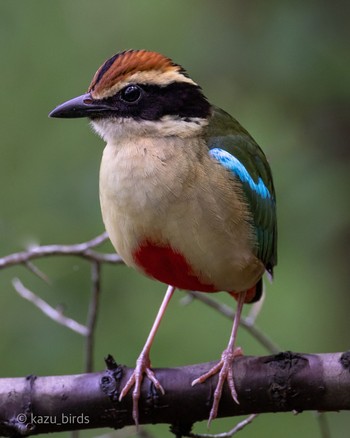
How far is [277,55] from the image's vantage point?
5.52m

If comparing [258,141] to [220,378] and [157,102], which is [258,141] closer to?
[157,102]

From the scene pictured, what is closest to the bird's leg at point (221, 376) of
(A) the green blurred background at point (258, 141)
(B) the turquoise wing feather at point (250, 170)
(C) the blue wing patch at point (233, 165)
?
(B) the turquoise wing feather at point (250, 170)

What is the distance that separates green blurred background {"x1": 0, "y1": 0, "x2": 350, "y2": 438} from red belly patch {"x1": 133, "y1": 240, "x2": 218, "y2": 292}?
947mm

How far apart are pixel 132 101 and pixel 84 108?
0.72 ft

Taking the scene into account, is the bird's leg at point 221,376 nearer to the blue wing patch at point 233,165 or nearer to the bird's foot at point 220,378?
the bird's foot at point 220,378

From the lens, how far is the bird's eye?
417 centimetres

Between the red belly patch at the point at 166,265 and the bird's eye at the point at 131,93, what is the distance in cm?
66

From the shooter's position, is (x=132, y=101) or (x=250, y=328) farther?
(x=250, y=328)

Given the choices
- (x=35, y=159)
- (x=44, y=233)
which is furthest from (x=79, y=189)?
(x=35, y=159)

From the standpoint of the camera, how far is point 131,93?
13.7ft

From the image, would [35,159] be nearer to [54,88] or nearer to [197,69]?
[54,88]

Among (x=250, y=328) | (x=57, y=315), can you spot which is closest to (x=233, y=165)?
(x=250, y=328)

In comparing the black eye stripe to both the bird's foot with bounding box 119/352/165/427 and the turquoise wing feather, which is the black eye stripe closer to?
the turquoise wing feather

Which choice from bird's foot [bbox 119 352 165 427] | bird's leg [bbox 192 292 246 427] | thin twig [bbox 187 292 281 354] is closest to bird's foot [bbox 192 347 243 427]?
bird's leg [bbox 192 292 246 427]
